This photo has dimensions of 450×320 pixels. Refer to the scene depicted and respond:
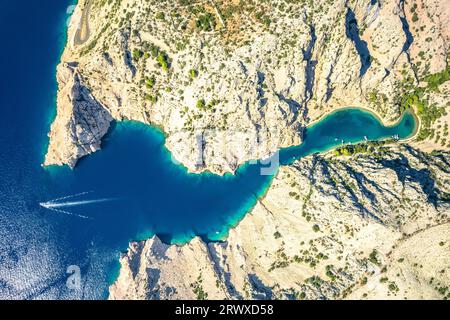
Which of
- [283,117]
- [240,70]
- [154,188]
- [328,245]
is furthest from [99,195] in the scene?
[328,245]

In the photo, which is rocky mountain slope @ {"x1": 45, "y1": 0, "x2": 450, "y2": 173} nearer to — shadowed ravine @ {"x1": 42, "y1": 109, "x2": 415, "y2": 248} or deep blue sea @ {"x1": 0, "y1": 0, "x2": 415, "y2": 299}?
shadowed ravine @ {"x1": 42, "y1": 109, "x2": 415, "y2": 248}

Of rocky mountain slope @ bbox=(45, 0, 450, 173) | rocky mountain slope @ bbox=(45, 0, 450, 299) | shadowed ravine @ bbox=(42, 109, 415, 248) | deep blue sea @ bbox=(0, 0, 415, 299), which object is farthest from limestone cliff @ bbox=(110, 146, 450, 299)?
rocky mountain slope @ bbox=(45, 0, 450, 173)

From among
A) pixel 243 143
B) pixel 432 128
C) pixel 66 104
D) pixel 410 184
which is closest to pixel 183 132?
pixel 243 143

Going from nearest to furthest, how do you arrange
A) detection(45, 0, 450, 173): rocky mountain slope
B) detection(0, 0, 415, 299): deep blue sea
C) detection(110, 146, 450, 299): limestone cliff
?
detection(110, 146, 450, 299): limestone cliff < detection(45, 0, 450, 173): rocky mountain slope < detection(0, 0, 415, 299): deep blue sea

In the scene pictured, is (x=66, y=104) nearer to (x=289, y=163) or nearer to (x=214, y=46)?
(x=214, y=46)

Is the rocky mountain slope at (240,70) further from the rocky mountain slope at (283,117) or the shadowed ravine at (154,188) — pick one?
the shadowed ravine at (154,188)

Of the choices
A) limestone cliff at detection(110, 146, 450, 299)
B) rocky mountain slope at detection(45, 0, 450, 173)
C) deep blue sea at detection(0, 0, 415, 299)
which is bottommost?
limestone cliff at detection(110, 146, 450, 299)
